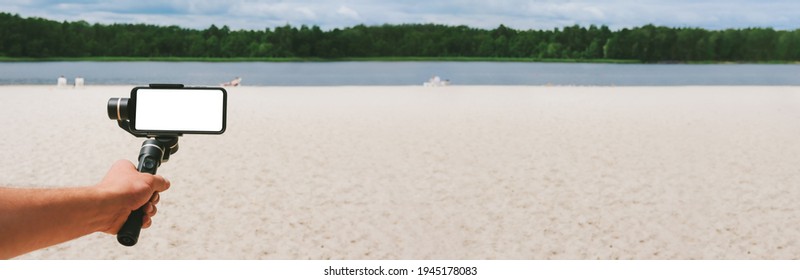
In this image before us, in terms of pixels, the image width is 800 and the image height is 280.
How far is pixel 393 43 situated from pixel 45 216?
10085cm

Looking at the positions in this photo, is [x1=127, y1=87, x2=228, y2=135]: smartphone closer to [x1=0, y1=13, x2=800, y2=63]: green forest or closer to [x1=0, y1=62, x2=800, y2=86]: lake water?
[x1=0, y1=62, x2=800, y2=86]: lake water

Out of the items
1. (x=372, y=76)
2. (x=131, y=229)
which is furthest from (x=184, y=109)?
(x=372, y=76)

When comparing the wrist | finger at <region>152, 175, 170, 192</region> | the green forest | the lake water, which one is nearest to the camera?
the wrist

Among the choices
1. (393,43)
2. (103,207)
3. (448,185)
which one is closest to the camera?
(103,207)

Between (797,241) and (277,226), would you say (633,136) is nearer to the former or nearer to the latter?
(797,241)

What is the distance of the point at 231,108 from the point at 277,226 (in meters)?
14.6

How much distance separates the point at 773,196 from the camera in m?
8.09

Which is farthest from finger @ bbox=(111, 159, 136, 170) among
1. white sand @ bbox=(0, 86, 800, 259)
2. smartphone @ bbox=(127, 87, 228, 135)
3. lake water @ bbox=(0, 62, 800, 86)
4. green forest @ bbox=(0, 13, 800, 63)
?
green forest @ bbox=(0, 13, 800, 63)

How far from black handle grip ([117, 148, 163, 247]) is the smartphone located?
7cm

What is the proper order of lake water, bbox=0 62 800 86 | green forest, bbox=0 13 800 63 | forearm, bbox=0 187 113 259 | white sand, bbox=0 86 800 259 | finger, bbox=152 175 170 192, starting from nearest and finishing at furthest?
forearm, bbox=0 187 113 259
finger, bbox=152 175 170 192
white sand, bbox=0 86 800 259
lake water, bbox=0 62 800 86
green forest, bbox=0 13 800 63

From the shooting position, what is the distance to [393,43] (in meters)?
101

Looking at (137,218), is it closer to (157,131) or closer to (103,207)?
(103,207)

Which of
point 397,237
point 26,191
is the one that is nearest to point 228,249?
point 397,237

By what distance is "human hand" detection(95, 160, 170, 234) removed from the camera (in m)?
1.19
